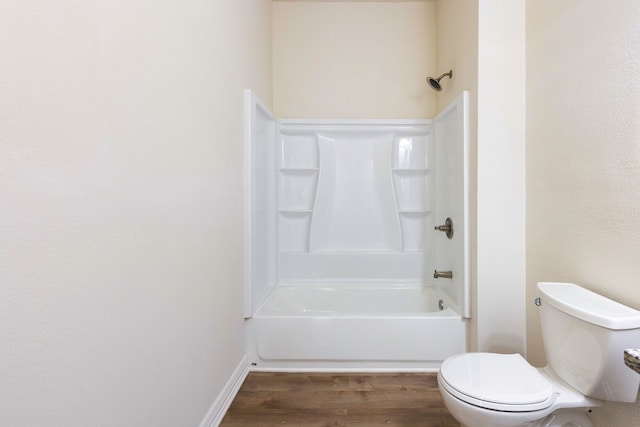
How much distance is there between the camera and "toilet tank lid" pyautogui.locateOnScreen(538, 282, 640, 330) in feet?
3.32

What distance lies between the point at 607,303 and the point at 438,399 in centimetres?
100

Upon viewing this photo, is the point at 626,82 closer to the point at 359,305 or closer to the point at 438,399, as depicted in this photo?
the point at 438,399

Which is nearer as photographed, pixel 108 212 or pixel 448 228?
pixel 108 212

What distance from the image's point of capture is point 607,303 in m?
1.13

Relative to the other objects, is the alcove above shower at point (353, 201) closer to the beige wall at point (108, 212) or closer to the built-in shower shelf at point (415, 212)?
the built-in shower shelf at point (415, 212)

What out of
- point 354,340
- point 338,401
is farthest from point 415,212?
point 338,401

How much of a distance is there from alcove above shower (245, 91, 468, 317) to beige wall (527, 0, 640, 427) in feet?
3.34

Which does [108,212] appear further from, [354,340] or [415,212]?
[415,212]

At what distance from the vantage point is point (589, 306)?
112 centimetres

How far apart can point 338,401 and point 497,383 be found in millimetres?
877

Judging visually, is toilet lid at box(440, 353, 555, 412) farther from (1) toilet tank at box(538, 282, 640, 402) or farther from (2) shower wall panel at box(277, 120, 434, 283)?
(2) shower wall panel at box(277, 120, 434, 283)

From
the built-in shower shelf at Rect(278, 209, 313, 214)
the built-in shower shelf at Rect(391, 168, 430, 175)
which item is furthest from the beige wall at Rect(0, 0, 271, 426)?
the built-in shower shelf at Rect(391, 168, 430, 175)

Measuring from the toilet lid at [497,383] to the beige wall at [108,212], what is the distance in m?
1.04

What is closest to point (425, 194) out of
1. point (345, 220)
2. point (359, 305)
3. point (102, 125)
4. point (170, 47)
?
point (345, 220)
